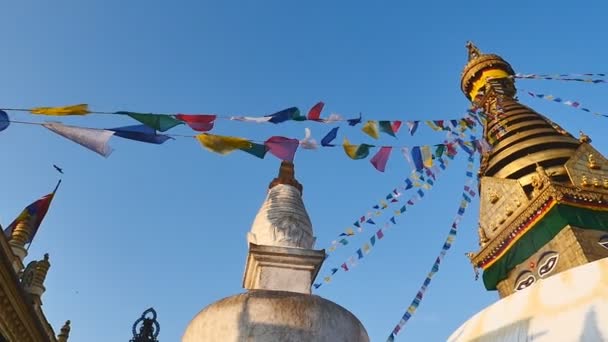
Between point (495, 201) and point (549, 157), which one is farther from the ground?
point (549, 157)

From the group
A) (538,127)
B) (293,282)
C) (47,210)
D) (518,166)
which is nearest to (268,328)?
(293,282)

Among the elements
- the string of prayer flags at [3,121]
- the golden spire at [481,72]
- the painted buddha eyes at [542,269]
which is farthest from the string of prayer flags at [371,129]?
the golden spire at [481,72]

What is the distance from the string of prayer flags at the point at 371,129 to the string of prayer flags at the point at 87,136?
3.67 metres

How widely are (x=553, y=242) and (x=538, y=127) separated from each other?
7678mm

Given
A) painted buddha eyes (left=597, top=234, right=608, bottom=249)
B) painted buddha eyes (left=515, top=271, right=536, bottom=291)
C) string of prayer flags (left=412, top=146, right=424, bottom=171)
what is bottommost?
string of prayer flags (left=412, top=146, right=424, bottom=171)

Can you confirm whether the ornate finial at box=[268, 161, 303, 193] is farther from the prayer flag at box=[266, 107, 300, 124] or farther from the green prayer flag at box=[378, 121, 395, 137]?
the green prayer flag at box=[378, 121, 395, 137]

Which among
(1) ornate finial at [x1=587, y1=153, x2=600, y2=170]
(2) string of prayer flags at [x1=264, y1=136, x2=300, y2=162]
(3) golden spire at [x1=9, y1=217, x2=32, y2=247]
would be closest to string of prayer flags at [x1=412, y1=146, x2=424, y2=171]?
(2) string of prayer flags at [x1=264, y1=136, x2=300, y2=162]

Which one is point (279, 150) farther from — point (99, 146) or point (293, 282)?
point (99, 146)

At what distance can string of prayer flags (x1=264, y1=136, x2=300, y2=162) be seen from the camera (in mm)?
5816

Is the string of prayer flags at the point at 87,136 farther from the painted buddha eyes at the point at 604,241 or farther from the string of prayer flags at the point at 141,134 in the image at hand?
the painted buddha eyes at the point at 604,241

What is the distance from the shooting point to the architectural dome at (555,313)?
530 centimetres

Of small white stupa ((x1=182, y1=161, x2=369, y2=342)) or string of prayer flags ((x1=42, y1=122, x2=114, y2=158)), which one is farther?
string of prayer flags ((x1=42, y1=122, x2=114, y2=158))

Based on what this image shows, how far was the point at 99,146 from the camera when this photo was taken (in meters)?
5.00

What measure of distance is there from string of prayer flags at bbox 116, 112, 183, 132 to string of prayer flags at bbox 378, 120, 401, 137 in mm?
3320
